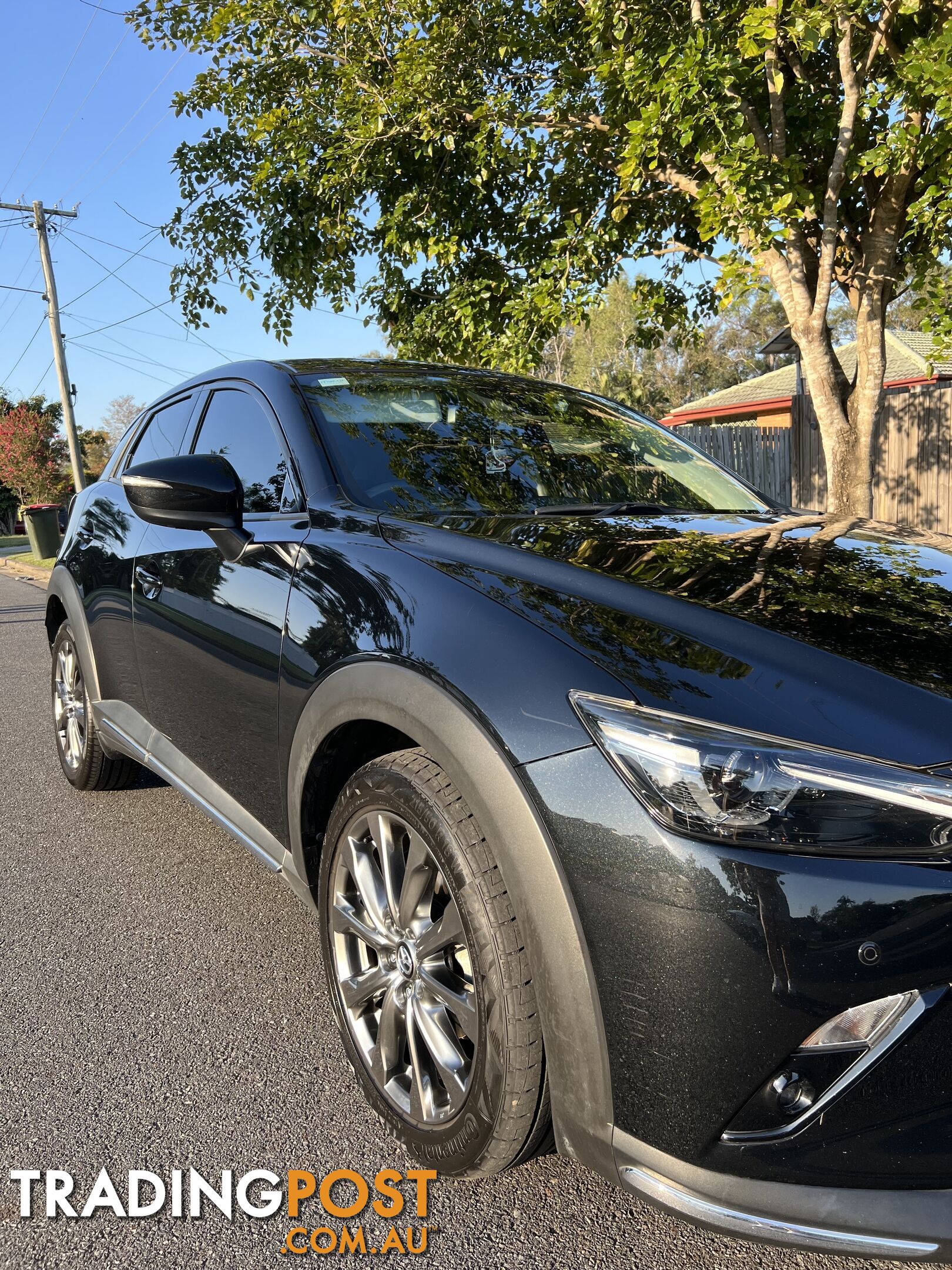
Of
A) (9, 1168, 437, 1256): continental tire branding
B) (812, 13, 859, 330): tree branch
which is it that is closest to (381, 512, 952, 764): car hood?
(9, 1168, 437, 1256): continental tire branding

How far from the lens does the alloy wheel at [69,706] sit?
4441mm

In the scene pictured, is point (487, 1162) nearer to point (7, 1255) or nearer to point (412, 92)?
point (7, 1255)

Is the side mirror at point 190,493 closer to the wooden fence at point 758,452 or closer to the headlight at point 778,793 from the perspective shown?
the headlight at point 778,793

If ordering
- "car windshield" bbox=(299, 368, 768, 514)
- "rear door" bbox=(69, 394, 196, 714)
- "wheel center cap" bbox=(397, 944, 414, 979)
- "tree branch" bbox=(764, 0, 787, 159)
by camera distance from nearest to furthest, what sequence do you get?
"wheel center cap" bbox=(397, 944, 414, 979) < "car windshield" bbox=(299, 368, 768, 514) < "rear door" bbox=(69, 394, 196, 714) < "tree branch" bbox=(764, 0, 787, 159)

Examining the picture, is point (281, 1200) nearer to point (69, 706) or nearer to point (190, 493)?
point (190, 493)

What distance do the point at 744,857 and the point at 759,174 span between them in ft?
22.6

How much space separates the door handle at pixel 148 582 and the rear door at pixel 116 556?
0.08 metres

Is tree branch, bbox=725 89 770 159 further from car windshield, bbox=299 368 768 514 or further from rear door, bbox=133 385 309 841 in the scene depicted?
rear door, bbox=133 385 309 841

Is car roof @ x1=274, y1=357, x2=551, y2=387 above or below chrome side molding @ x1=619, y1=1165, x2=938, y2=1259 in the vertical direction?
above

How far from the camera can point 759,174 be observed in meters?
7.09

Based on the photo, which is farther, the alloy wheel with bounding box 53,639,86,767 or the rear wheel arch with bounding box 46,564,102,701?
the alloy wheel with bounding box 53,639,86,767

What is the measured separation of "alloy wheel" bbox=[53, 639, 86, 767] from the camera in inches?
175

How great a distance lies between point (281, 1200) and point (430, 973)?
1.83 ft

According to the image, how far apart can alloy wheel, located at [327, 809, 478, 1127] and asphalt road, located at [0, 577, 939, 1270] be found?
21 cm
